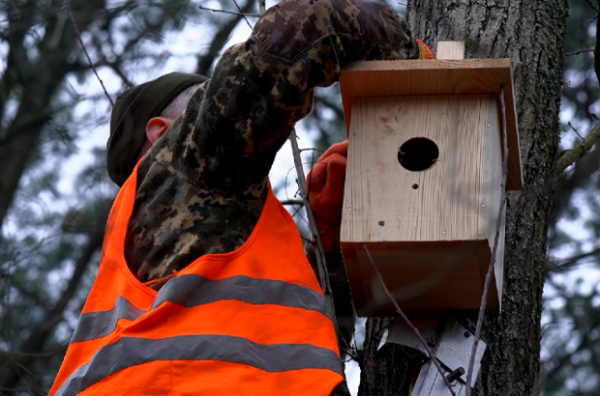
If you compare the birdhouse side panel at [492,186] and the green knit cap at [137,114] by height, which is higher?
the green knit cap at [137,114]

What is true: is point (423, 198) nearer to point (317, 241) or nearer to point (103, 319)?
point (317, 241)

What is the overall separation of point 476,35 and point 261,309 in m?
1.16

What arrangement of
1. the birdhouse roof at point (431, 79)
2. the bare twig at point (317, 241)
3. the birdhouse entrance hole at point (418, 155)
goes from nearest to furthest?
the birdhouse roof at point (431, 79) → the birdhouse entrance hole at point (418, 155) → the bare twig at point (317, 241)

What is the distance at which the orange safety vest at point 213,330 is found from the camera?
6.25 ft

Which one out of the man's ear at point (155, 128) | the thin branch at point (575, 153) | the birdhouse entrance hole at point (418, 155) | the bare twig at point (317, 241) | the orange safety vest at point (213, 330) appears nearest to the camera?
the orange safety vest at point (213, 330)

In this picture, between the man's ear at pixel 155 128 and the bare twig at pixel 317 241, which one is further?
the man's ear at pixel 155 128

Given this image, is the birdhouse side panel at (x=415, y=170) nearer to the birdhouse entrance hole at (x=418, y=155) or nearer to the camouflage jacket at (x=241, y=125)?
the birdhouse entrance hole at (x=418, y=155)

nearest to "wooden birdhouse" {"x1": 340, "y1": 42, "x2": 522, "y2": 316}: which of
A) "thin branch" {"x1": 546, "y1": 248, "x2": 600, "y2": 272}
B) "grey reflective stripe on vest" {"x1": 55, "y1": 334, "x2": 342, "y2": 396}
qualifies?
"grey reflective stripe on vest" {"x1": 55, "y1": 334, "x2": 342, "y2": 396}

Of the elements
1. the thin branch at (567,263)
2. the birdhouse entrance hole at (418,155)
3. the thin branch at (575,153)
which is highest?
the thin branch at (567,263)

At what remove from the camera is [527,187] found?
2.60 m

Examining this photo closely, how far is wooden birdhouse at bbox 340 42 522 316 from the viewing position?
2102 mm

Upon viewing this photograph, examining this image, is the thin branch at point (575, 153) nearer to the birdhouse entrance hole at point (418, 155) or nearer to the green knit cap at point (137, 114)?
the birdhouse entrance hole at point (418, 155)

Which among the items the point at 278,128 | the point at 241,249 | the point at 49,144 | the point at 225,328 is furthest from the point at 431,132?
the point at 49,144

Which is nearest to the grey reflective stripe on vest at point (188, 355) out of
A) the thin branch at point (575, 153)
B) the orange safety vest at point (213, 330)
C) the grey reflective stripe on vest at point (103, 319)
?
the orange safety vest at point (213, 330)
